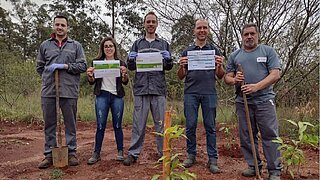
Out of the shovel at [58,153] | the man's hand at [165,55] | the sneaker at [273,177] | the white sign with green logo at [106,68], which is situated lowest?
the sneaker at [273,177]

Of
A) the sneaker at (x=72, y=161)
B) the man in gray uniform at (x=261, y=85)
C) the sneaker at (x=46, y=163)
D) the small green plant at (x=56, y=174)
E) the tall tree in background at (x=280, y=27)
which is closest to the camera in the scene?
the man in gray uniform at (x=261, y=85)

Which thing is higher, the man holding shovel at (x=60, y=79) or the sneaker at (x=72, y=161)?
the man holding shovel at (x=60, y=79)

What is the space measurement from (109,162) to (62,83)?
3.81 feet

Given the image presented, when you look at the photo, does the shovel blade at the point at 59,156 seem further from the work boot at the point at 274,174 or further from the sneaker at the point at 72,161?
the work boot at the point at 274,174

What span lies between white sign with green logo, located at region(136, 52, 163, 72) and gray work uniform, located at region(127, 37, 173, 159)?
0.18 feet

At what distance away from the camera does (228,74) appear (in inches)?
160

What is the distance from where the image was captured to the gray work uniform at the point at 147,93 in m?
4.37

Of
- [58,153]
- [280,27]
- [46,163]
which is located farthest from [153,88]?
[280,27]

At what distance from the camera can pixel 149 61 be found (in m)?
4.34

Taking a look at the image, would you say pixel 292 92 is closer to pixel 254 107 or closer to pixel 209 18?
pixel 209 18

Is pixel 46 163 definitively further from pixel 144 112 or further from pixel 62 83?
pixel 144 112

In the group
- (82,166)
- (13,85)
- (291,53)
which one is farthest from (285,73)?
(13,85)

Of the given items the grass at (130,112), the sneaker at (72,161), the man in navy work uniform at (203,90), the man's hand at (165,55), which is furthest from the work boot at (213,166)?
the grass at (130,112)

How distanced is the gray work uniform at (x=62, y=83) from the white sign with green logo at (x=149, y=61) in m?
0.73
